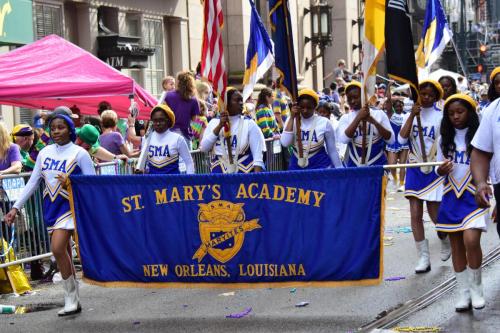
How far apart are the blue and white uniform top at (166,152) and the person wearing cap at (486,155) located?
12.6 feet

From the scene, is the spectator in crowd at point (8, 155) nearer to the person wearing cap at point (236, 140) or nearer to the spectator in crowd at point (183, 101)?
the person wearing cap at point (236, 140)

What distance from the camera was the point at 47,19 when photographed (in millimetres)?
18891

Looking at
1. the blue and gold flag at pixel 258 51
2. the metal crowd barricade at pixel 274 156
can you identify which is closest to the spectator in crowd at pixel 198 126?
the metal crowd barricade at pixel 274 156

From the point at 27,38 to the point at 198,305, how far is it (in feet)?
27.5

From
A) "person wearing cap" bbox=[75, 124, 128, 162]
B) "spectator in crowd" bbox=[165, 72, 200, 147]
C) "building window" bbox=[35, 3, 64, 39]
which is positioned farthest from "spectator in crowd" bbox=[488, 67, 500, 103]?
"building window" bbox=[35, 3, 64, 39]

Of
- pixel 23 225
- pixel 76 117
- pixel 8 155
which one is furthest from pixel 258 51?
pixel 23 225

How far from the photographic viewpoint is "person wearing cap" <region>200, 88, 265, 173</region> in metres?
10.8

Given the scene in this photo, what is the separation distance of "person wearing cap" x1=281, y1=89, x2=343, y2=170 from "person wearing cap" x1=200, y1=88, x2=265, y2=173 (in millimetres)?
382

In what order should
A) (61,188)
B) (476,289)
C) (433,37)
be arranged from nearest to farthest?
(476,289) < (61,188) < (433,37)

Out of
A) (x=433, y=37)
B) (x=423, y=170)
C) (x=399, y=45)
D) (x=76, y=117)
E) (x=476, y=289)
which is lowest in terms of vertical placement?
(x=476, y=289)

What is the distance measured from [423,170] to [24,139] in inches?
197

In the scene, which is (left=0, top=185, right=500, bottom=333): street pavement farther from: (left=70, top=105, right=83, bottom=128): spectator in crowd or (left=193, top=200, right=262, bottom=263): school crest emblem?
(left=70, top=105, right=83, bottom=128): spectator in crowd

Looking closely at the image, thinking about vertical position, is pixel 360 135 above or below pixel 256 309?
above

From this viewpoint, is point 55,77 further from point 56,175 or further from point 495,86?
point 495,86
